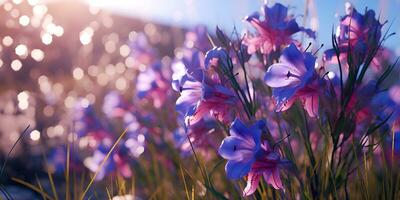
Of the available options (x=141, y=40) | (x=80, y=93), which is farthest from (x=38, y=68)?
(x=141, y=40)

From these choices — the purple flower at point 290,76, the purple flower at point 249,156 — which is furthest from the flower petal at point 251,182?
the purple flower at point 290,76

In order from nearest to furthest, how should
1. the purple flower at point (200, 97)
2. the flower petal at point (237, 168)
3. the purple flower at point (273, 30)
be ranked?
the flower petal at point (237, 168)
the purple flower at point (200, 97)
the purple flower at point (273, 30)

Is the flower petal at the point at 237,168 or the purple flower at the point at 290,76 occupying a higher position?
the purple flower at the point at 290,76

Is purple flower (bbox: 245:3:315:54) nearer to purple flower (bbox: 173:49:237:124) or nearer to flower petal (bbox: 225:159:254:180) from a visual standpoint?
purple flower (bbox: 173:49:237:124)

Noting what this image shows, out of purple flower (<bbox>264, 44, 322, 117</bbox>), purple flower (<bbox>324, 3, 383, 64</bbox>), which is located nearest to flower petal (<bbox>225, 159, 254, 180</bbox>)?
purple flower (<bbox>264, 44, 322, 117</bbox>)

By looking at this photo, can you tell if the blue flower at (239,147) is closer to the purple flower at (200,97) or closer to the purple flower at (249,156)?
the purple flower at (249,156)

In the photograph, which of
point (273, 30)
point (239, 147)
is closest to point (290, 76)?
point (239, 147)

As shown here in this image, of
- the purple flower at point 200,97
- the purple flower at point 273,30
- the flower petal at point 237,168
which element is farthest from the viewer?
the purple flower at point 273,30

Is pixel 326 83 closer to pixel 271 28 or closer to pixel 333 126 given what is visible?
pixel 333 126
